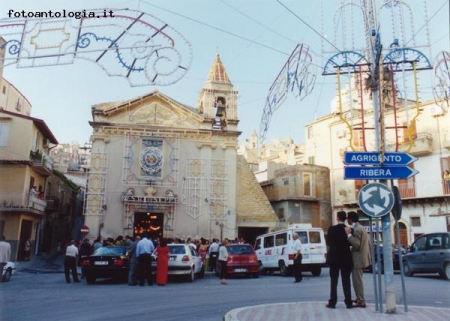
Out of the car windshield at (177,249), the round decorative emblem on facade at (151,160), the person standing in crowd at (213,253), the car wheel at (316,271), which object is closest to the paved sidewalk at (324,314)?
the car windshield at (177,249)

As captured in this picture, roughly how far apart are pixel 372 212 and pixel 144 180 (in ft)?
78.5

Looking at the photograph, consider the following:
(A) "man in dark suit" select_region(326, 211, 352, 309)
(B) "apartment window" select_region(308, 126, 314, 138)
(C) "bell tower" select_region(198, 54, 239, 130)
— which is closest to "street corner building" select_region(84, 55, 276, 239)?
(C) "bell tower" select_region(198, 54, 239, 130)

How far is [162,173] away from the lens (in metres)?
30.7

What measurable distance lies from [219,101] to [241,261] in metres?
18.4

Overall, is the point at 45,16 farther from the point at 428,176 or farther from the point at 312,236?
the point at 428,176

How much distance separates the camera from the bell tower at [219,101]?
32438mm

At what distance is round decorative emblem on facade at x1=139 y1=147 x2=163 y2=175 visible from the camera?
3047cm

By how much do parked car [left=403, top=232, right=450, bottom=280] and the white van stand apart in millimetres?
3581

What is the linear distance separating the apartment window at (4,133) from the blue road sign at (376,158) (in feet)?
85.2

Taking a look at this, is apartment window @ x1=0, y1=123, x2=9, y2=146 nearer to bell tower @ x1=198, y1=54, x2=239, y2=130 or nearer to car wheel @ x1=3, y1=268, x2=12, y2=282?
bell tower @ x1=198, y1=54, x2=239, y2=130

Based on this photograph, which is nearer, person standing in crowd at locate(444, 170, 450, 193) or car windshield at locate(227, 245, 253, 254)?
car windshield at locate(227, 245, 253, 254)

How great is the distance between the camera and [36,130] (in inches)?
1203

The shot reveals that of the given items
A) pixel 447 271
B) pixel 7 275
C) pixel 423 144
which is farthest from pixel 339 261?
pixel 423 144

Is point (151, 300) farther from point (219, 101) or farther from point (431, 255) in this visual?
point (219, 101)
